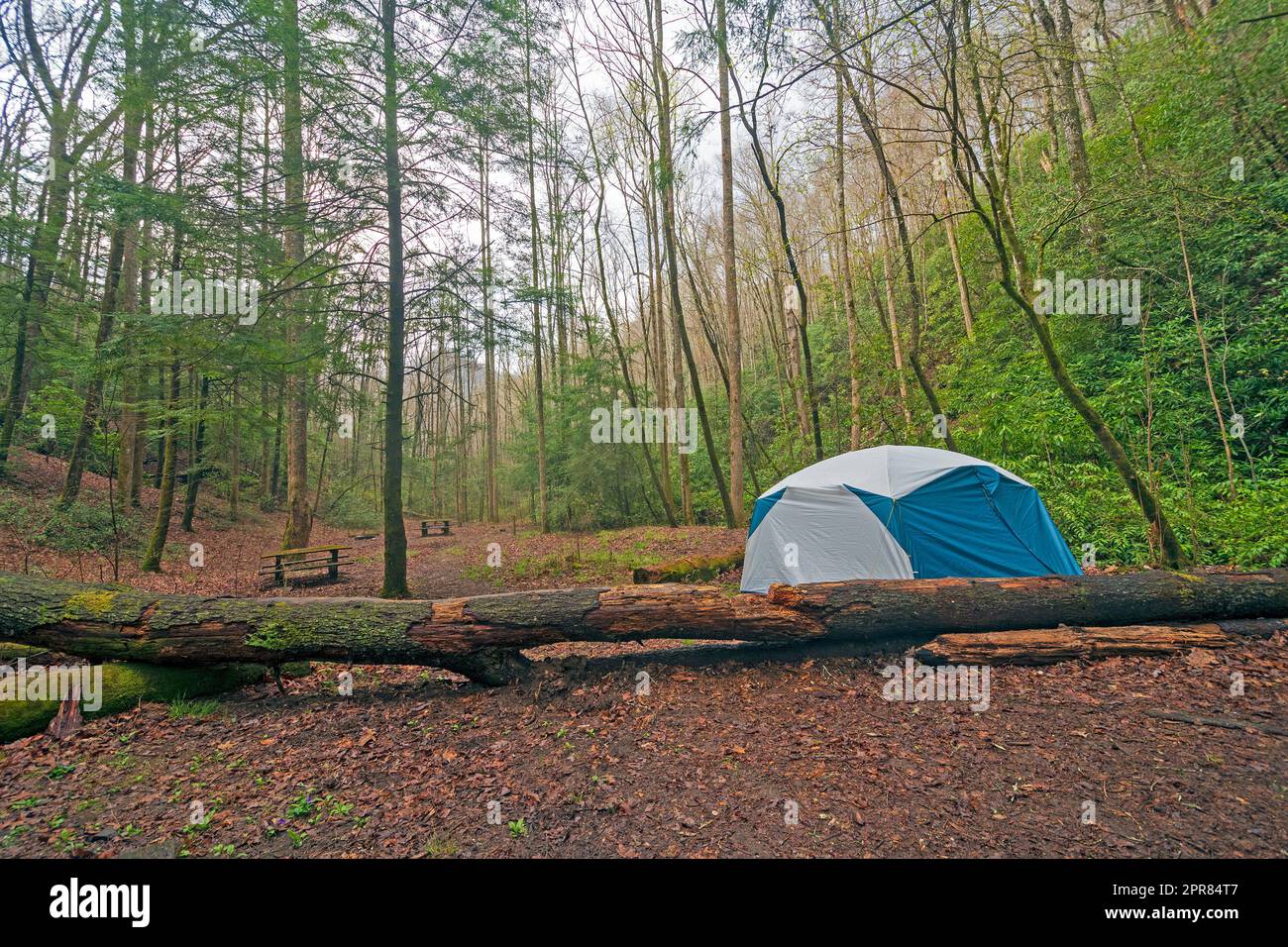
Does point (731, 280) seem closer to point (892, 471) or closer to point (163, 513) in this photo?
point (892, 471)

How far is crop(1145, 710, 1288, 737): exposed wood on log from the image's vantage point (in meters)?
2.97

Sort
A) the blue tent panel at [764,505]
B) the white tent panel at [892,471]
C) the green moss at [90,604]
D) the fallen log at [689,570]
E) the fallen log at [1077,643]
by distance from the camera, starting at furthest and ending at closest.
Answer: the fallen log at [689,570], the blue tent panel at [764,505], the white tent panel at [892,471], the fallen log at [1077,643], the green moss at [90,604]

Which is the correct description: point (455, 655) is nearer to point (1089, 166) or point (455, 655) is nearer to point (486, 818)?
point (486, 818)

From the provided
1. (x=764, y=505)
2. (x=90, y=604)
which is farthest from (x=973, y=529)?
(x=90, y=604)

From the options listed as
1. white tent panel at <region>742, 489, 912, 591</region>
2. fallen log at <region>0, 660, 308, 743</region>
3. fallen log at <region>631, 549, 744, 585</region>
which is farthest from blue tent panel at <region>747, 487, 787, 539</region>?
fallen log at <region>0, 660, 308, 743</region>

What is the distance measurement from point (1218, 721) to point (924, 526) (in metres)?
3.19

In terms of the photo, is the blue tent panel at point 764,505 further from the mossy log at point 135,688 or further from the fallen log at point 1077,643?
the mossy log at point 135,688

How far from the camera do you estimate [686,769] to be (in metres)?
3.03

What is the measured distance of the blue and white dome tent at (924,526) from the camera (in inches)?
238

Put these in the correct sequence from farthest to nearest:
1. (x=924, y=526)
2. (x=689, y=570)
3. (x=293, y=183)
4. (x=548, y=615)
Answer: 1. (x=689, y=570)
2. (x=293, y=183)
3. (x=924, y=526)
4. (x=548, y=615)

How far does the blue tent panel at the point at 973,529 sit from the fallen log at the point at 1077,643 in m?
1.75

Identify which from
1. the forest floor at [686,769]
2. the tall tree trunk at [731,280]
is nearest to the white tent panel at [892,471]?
the forest floor at [686,769]

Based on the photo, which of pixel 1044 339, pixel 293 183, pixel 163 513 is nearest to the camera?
pixel 1044 339
